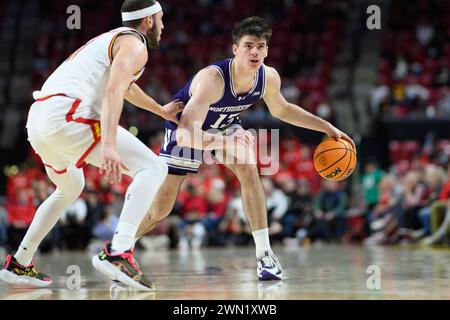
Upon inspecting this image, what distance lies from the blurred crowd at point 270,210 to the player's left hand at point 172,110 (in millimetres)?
6897

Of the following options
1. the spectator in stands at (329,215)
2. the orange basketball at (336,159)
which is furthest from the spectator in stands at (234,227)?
the orange basketball at (336,159)

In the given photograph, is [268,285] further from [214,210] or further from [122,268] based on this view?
[214,210]

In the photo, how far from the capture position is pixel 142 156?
443 centimetres

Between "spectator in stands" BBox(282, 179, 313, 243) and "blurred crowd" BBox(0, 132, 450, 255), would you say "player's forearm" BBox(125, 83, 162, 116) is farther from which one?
"spectator in stands" BBox(282, 179, 313, 243)

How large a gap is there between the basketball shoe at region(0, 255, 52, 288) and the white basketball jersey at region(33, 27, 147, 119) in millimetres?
1266

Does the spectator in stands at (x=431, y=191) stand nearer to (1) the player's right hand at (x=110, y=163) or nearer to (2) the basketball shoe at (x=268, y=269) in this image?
(2) the basketball shoe at (x=268, y=269)

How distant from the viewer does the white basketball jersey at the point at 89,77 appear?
4.46 m

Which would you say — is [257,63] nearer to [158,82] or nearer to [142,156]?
[142,156]

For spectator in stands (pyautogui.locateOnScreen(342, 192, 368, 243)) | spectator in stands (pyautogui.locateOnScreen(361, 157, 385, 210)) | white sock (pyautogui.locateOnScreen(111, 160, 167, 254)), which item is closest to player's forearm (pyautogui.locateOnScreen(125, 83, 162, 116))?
white sock (pyautogui.locateOnScreen(111, 160, 167, 254))

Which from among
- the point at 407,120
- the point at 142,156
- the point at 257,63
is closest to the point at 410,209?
the point at 407,120

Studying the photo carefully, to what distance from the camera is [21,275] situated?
4.96 m

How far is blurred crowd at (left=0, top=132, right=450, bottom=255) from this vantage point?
12.4 metres

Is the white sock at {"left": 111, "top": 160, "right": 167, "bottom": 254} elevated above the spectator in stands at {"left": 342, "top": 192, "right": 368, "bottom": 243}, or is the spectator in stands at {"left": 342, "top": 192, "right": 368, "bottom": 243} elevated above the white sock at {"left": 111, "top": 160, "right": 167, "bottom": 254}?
the white sock at {"left": 111, "top": 160, "right": 167, "bottom": 254}

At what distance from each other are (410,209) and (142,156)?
336 inches
